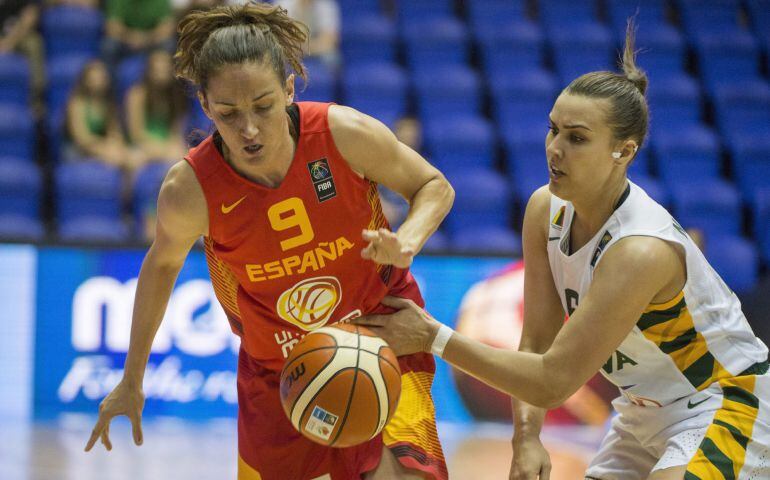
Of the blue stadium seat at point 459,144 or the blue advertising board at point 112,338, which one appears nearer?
the blue advertising board at point 112,338

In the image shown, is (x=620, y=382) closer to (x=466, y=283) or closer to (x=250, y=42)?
(x=250, y=42)

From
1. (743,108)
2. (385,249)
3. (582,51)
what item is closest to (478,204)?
(582,51)

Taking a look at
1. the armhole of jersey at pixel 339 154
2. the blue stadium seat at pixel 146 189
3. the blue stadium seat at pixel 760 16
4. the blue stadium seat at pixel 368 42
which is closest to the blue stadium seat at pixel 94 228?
the blue stadium seat at pixel 146 189

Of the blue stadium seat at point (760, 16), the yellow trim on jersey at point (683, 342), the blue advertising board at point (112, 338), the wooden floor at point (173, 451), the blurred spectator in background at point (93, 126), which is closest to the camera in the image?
the yellow trim on jersey at point (683, 342)

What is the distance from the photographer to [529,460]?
287 centimetres

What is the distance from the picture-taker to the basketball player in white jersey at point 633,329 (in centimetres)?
260

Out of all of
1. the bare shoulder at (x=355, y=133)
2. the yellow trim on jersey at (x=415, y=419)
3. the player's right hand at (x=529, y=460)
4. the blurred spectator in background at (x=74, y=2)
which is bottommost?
the player's right hand at (x=529, y=460)

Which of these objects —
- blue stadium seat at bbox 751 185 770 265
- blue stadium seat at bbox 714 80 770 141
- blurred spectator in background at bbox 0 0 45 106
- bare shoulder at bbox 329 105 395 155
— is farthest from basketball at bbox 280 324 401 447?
blue stadium seat at bbox 714 80 770 141

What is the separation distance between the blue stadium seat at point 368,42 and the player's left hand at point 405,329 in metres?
5.87

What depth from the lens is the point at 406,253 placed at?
2531 millimetres

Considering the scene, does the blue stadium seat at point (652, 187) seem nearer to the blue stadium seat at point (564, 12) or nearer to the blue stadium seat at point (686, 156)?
the blue stadium seat at point (686, 156)

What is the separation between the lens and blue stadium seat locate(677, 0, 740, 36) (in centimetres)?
905

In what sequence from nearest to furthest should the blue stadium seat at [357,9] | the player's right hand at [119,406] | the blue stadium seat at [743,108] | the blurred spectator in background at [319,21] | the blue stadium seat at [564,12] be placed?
1. the player's right hand at [119,406]
2. the blurred spectator in background at [319,21]
3. the blue stadium seat at [743,108]
4. the blue stadium seat at [357,9]
5. the blue stadium seat at [564,12]

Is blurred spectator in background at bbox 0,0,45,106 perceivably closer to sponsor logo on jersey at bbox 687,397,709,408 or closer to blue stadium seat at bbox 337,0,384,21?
blue stadium seat at bbox 337,0,384,21
